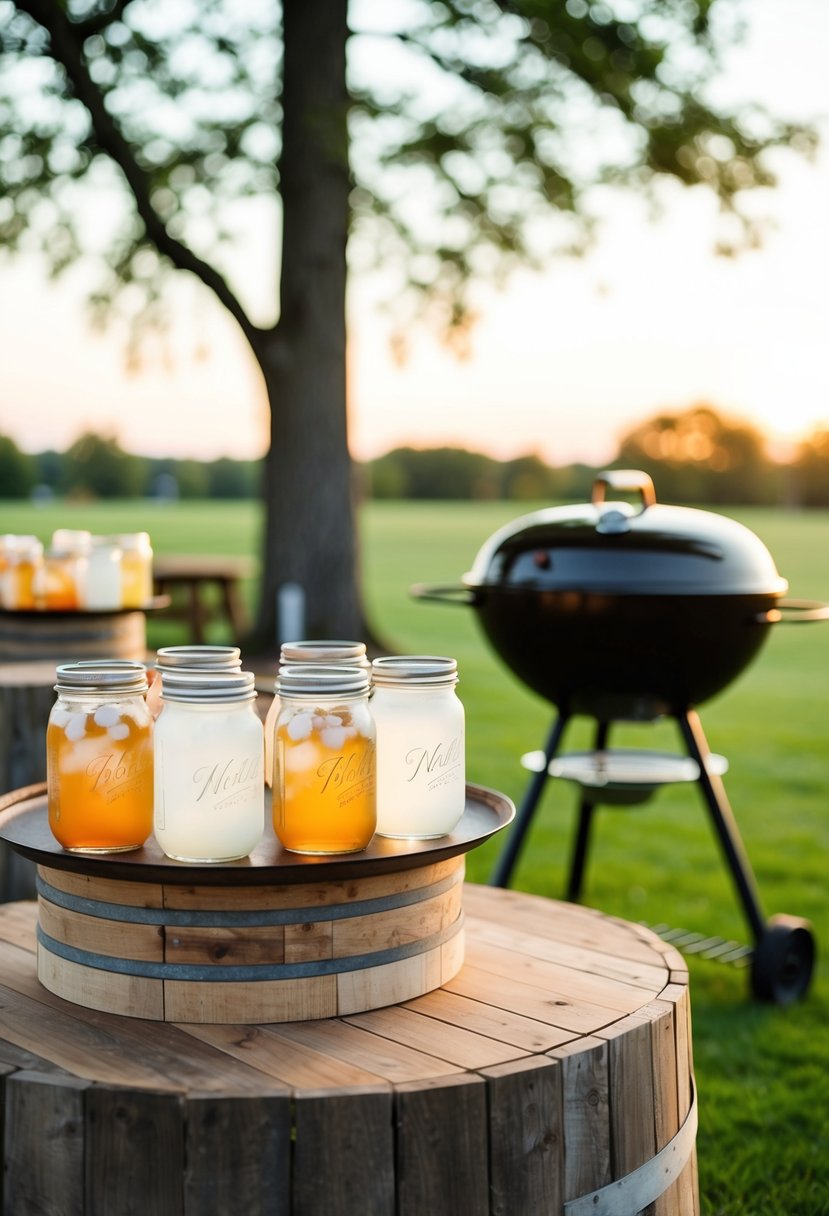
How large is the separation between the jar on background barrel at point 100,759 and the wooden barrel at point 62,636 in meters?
2.87

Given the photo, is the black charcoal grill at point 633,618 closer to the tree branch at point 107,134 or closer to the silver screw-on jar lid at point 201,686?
the silver screw-on jar lid at point 201,686

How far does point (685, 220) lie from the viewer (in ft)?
32.8

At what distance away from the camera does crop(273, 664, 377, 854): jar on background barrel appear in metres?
1.73

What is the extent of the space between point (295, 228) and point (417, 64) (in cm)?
172

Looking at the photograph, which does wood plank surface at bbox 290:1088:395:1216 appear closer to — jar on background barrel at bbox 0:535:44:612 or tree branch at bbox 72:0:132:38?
jar on background barrel at bbox 0:535:44:612

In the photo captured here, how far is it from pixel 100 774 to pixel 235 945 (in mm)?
314

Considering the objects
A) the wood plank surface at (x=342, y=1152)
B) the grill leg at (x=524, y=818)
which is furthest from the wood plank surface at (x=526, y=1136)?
the grill leg at (x=524, y=818)

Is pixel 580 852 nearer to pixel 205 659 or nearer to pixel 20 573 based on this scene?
pixel 20 573

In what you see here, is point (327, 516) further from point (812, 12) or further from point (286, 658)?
point (286, 658)

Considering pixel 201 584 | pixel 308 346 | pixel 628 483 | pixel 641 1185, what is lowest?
pixel 641 1185

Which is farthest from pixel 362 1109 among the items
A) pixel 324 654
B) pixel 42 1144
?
pixel 324 654

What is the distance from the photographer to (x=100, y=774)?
1780 mm

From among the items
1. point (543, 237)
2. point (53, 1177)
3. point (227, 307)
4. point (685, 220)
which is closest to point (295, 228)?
point (227, 307)

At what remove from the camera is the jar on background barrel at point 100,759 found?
1778 millimetres
